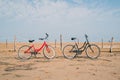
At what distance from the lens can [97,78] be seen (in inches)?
271

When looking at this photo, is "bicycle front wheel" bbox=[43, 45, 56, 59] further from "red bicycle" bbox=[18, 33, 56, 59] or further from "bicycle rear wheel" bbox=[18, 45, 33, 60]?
"bicycle rear wheel" bbox=[18, 45, 33, 60]

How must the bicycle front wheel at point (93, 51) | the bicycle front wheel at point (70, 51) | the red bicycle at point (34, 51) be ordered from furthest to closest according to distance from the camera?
1. the bicycle front wheel at point (70, 51)
2. the bicycle front wheel at point (93, 51)
3. the red bicycle at point (34, 51)

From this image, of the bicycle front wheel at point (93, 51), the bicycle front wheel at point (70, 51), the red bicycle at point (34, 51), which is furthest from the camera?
the bicycle front wheel at point (70, 51)

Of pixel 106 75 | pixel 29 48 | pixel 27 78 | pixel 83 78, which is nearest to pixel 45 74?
pixel 27 78

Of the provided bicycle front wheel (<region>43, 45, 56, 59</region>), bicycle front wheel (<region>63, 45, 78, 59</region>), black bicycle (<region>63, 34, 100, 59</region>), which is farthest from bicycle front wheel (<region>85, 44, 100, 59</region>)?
bicycle front wheel (<region>43, 45, 56, 59</region>)

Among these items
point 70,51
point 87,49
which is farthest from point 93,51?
point 70,51

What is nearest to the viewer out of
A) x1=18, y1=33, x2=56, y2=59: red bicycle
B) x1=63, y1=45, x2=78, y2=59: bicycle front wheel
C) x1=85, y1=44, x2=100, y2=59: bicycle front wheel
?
x1=18, y1=33, x2=56, y2=59: red bicycle

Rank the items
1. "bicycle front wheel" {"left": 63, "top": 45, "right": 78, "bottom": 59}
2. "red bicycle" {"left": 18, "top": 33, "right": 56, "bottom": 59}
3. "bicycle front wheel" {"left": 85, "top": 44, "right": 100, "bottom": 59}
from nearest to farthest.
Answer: "red bicycle" {"left": 18, "top": 33, "right": 56, "bottom": 59} < "bicycle front wheel" {"left": 85, "top": 44, "right": 100, "bottom": 59} < "bicycle front wheel" {"left": 63, "top": 45, "right": 78, "bottom": 59}

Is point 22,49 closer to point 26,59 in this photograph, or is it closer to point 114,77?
point 26,59

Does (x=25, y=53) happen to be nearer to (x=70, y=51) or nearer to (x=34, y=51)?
(x=34, y=51)

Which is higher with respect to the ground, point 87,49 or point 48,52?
point 87,49

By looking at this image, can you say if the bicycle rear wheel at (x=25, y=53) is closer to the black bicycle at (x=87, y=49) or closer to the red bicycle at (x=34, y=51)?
the red bicycle at (x=34, y=51)

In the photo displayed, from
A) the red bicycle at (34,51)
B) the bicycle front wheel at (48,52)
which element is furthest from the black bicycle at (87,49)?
the red bicycle at (34,51)

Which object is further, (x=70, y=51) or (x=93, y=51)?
(x=70, y=51)
